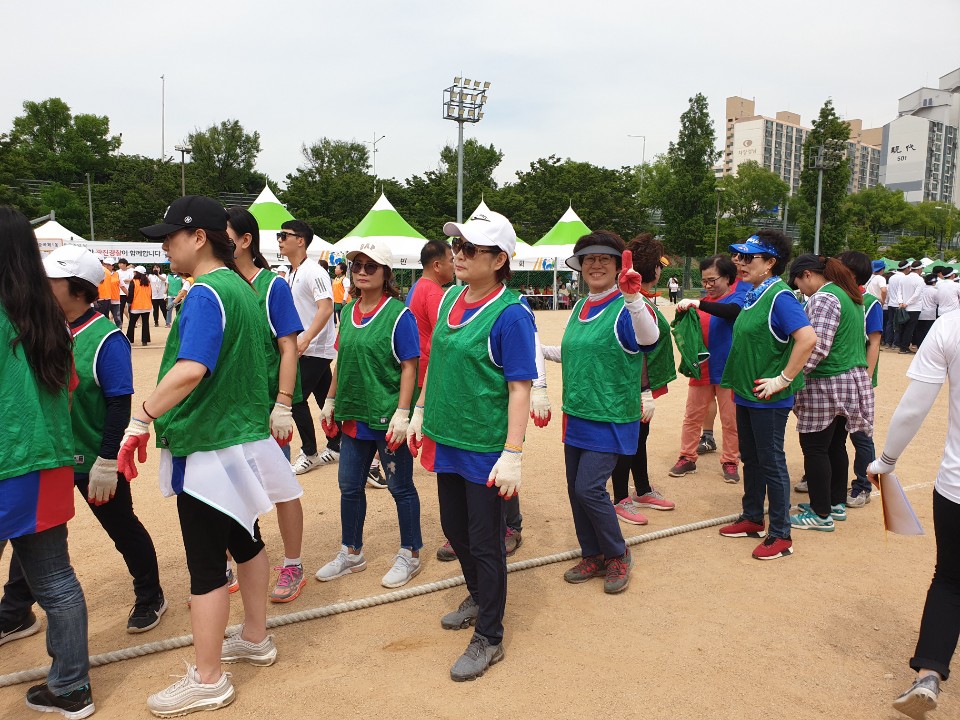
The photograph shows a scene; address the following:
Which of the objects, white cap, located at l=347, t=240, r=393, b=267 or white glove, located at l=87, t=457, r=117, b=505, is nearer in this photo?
white glove, located at l=87, t=457, r=117, b=505

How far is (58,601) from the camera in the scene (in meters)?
2.60

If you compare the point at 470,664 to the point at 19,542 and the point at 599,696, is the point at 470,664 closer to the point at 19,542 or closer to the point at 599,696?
the point at 599,696

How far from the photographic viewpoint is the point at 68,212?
4731 centimetres

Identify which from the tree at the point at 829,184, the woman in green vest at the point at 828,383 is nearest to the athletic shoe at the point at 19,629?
the woman in green vest at the point at 828,383

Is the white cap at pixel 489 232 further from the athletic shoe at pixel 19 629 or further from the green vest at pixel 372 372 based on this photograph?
the athletic shoe at pixel 19 629

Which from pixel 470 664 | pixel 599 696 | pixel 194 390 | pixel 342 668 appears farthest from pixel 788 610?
pixel 194 390

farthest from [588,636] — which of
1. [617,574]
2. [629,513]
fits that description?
[629,513]

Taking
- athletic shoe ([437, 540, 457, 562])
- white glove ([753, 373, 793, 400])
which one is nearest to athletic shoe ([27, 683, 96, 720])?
athletic shoe ([437, 540, 457, 562])

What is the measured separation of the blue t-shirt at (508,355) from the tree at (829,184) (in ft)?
135

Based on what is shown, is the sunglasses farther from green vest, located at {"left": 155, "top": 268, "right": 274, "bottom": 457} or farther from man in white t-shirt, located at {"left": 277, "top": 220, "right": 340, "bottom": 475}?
man in white t-shirt, located at {"left": 277, "top": 220, "right": 340, "bottom": 475}

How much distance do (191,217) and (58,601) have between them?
5.20 ft

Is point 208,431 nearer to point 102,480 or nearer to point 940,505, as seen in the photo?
point 102,480

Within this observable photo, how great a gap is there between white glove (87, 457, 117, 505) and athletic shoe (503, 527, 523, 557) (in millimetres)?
2401

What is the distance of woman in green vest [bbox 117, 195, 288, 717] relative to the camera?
2.58 m
